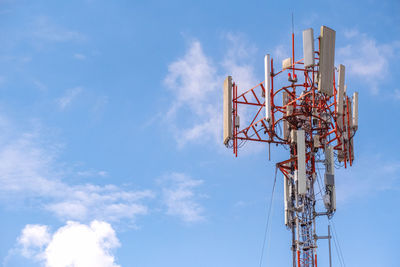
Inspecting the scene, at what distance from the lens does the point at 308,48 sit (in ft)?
148

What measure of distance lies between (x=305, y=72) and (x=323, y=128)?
3.92 metres

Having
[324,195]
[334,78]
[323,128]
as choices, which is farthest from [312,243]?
[334,78]

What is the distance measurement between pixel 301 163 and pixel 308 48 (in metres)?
7.31

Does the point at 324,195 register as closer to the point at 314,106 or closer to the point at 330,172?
the point at 330,172

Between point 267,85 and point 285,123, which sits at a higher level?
point 267,85

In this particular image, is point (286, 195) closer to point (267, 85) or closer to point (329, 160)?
point (329, 160)

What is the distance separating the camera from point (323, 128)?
48.2m

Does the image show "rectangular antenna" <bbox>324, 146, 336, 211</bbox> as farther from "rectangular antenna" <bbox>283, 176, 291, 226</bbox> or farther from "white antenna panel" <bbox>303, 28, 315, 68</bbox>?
"white antenna panel" <bbox>303, 28, 315, 68</bbox>

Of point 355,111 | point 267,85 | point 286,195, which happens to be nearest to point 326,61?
point 267,85

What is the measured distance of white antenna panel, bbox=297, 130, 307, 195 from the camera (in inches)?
1807

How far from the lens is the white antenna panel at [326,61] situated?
1777 inches

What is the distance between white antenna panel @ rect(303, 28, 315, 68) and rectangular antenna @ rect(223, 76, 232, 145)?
6.79 m

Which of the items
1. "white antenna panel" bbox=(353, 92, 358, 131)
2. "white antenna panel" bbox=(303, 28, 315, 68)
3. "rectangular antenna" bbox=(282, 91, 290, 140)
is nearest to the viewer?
"white antenna panel" bbox=(303, 28, 315, 68)

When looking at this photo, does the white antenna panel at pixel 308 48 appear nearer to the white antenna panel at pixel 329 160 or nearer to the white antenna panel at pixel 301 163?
the white antenna panel at pixel 301 163
